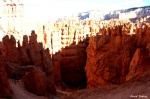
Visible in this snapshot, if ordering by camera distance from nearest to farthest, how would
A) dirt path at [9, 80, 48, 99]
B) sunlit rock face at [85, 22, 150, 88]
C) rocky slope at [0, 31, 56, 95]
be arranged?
dirt path at [9, 80, 48, 99] < rocky slope at [0, 31, 56, 95] < sunlit rock face at [85, 22, 150, 88]

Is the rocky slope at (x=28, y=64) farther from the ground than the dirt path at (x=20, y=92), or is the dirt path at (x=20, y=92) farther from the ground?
the rocky slope at (x=28, y=64)

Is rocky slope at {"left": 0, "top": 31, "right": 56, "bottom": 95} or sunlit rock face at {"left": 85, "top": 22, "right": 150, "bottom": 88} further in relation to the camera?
sunlit rock face at {"left": 85, "top": 22, "right": 150, "bottom": 88}

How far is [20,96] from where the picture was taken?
71.3ft

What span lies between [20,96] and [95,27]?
1540 inches

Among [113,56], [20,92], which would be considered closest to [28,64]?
[20,92]

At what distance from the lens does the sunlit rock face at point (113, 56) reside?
34550mm

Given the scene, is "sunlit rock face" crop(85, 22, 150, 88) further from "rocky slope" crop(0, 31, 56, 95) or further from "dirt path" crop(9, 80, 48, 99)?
"dirt path" crop(9, 80, 48, 99)

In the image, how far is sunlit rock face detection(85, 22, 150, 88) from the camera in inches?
1360

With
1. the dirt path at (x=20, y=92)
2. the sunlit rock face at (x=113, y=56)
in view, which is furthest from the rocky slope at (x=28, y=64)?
the sunlit rock face at (x=113, y=56)

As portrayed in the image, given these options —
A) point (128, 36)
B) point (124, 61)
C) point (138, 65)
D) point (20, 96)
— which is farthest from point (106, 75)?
point (20, 96)

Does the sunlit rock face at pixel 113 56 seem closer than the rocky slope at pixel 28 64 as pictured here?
No

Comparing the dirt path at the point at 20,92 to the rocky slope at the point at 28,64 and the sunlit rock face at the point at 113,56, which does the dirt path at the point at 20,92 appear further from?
the sunlit rock face at the point at 113,56

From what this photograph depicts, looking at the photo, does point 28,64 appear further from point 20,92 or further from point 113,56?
point 113,56

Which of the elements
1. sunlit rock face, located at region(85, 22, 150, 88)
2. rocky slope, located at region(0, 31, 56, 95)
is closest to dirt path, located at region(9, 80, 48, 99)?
rocky slope, located at region(0, 31, 56, 95)
